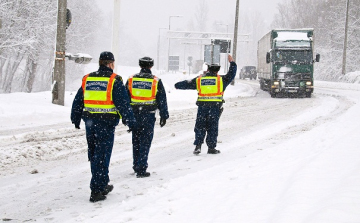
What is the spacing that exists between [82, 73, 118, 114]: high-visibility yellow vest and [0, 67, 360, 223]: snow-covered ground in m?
1.17

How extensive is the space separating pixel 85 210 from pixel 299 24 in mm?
66003

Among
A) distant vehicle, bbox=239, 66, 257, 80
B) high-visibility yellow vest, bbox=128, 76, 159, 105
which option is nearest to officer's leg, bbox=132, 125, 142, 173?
high-visibility yellow vest, bbox=128, 76, 159, 105

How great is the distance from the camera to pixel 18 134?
9672 millimetres

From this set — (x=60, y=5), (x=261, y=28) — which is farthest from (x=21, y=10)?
(x=261, y=28)

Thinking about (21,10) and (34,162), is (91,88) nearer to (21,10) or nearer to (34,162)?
(34,162)

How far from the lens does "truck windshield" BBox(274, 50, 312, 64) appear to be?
22.3 meters

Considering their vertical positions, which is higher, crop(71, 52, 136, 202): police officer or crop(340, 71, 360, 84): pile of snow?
crop(340, 71, 360, 84): pile of snow

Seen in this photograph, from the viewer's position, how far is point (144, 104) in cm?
639

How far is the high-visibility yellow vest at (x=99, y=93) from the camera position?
17.0 feet

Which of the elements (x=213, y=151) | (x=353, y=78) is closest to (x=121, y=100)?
(x=213, y=151)

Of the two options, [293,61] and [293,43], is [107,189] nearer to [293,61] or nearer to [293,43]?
[293,61]

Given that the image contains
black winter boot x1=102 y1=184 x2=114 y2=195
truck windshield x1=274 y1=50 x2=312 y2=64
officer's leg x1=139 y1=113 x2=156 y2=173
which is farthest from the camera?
truck windshield x1=274 y1=50 x2=312 y2=64

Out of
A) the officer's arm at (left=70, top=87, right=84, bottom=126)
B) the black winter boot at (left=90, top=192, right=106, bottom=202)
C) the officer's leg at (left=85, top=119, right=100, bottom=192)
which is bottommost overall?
the black winter boot at (left=90, top=192, right=106, bottom=202)

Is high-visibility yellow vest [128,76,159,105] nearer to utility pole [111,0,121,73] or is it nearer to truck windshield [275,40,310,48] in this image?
utility pole [111,0,121,73]
